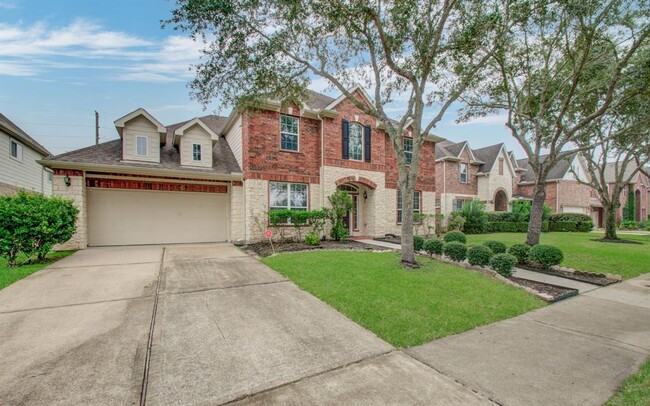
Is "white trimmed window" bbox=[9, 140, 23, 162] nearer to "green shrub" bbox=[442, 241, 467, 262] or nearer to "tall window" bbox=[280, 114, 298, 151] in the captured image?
"tall window" bbox=[280, 114, 298, 151]

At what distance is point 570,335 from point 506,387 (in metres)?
2.12

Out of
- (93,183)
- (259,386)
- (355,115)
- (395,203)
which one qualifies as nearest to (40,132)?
(93,183)

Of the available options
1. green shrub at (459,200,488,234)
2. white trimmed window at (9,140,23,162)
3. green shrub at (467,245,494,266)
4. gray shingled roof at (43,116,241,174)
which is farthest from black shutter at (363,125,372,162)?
white trimmed window at (9,140,23,162)

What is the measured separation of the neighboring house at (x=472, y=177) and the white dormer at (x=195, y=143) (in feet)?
55.7

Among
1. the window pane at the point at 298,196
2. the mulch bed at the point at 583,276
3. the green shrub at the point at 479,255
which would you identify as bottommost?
the mulch bed at the point at 583,276

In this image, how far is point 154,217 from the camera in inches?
486

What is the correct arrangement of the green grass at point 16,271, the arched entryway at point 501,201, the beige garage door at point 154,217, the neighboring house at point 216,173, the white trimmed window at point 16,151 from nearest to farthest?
the green grass at point 16,271
the neighboring house at point 216,173
the beige garage door at point 154,217
the white trimmed window at point 16,151
the arched entryway at point 501,201

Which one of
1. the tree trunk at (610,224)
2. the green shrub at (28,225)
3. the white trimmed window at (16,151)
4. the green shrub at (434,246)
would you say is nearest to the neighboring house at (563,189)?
the tree trunk at (610,224)

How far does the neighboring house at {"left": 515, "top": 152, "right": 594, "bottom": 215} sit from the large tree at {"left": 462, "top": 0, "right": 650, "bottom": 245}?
55.9 feet

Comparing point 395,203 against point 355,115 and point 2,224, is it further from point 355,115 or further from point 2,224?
point 2,224

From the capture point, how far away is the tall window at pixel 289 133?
13008 millimetres

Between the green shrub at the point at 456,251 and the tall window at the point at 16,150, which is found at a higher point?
the tall window at the point at 16,150

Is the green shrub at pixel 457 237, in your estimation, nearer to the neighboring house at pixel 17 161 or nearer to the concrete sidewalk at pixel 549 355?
the concrete sidewalk at pixel 549 355

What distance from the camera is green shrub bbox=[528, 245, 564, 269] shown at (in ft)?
25.5
